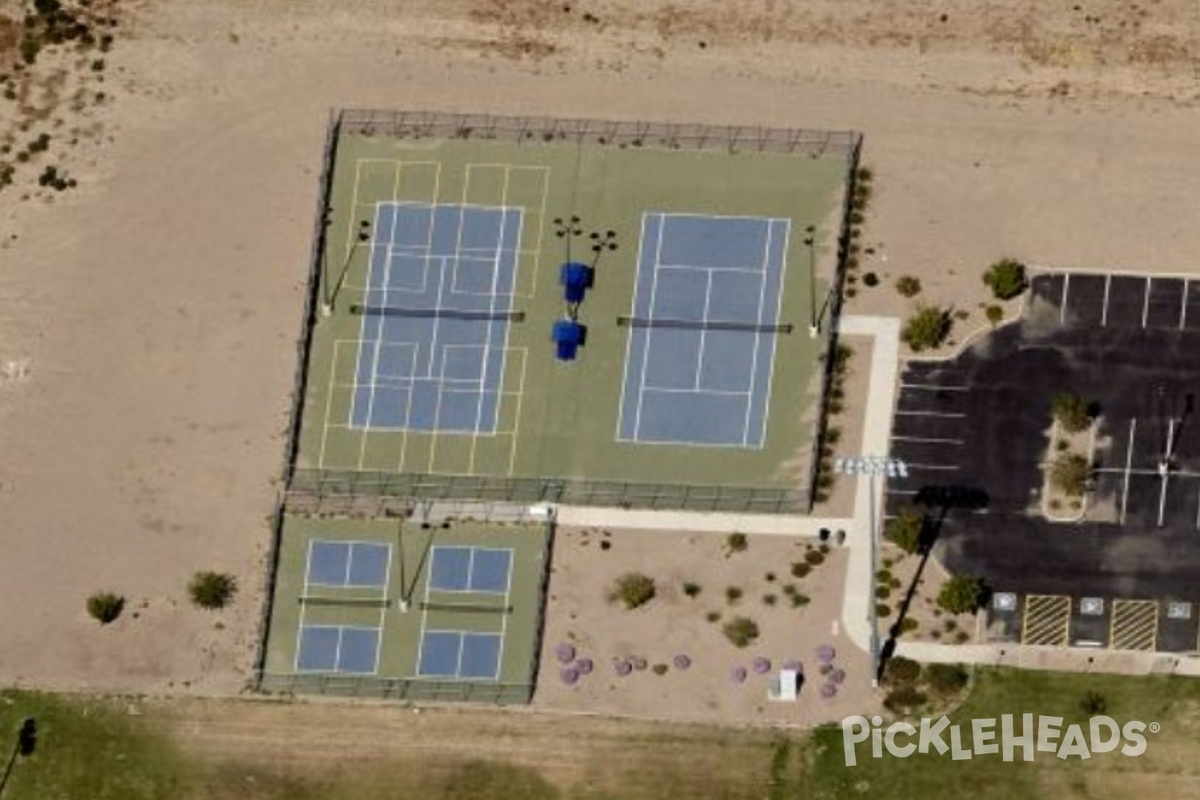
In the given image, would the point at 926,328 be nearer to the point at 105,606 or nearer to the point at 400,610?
the point at 400,610

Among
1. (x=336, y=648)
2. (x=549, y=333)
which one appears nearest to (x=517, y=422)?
(x=549, y=333)

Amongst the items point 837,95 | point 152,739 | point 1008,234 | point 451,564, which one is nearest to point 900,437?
point 1008,234

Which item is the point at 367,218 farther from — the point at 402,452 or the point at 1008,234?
the point at 1008,234

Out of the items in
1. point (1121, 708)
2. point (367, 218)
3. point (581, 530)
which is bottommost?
point (1121, 708)

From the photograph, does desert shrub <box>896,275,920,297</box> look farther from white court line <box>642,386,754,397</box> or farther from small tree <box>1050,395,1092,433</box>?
white court line <box>642,386,754,397</box>

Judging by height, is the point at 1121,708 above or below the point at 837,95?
below

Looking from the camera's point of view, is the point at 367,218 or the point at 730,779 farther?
the point at 367,218
